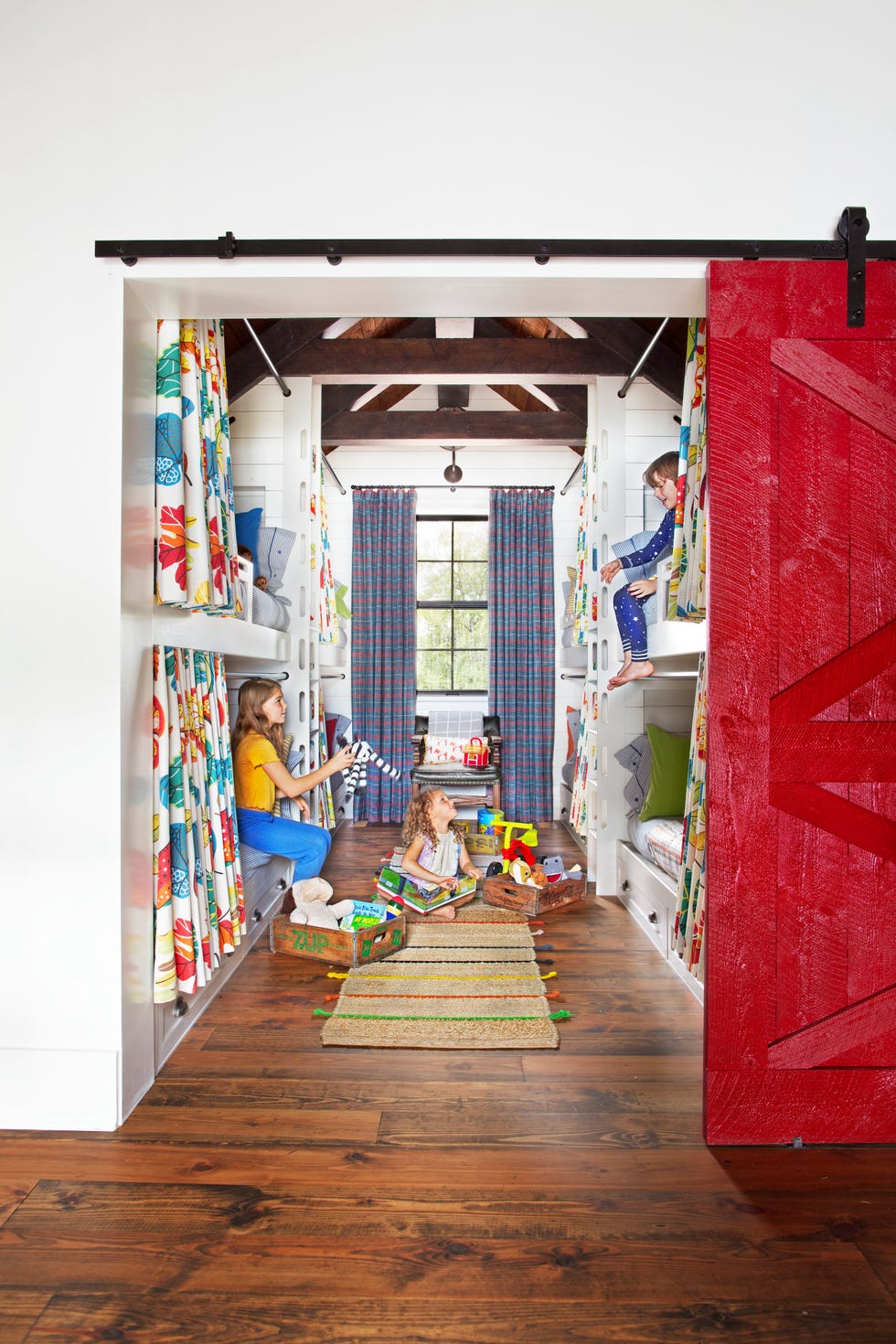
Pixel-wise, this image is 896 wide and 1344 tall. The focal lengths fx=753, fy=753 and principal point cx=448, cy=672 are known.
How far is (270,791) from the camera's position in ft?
10.9

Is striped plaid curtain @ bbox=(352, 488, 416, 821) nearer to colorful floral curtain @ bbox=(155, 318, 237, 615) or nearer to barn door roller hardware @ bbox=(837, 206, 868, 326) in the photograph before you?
colorful floral curtain @ bbox=(155, 318, 237, 615)

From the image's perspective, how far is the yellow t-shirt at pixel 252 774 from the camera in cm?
329

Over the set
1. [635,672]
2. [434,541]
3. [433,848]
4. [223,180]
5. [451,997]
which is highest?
[223,180]

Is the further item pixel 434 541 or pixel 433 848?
pixel 434 541

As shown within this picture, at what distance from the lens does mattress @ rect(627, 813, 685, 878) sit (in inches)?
120

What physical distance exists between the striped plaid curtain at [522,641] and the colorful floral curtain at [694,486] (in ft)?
12.3

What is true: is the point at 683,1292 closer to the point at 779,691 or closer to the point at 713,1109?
the point at 713,1109

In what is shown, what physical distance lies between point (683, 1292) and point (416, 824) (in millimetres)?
2487

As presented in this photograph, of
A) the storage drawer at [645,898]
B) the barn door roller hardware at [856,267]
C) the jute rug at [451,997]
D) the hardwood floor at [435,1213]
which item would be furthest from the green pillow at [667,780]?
the barn door roller hardware at [856,267]

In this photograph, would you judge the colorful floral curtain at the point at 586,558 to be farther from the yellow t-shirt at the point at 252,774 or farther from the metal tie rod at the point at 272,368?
the yellow t-shirt at the point at 252,774

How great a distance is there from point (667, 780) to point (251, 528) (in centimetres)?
237

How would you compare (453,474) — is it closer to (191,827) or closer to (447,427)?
(447,427)

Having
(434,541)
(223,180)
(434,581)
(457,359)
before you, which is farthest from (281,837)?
(434,541)

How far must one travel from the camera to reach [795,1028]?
69.5 inches
